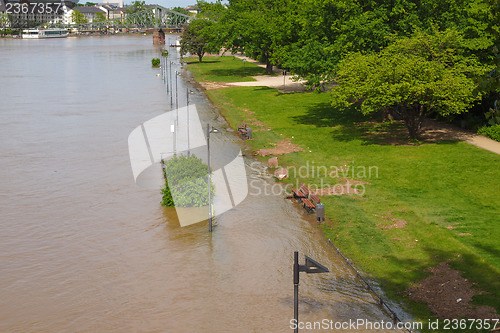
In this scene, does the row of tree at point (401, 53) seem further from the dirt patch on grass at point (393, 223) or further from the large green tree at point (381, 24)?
the dirt patch on grass at point (393, 223)

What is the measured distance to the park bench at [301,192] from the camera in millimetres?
26344

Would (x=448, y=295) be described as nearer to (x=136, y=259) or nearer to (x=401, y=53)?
(x=136, y=259)

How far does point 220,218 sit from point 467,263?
10.7 metres

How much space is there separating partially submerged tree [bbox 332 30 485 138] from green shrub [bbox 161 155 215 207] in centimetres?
1385

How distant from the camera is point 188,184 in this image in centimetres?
2569

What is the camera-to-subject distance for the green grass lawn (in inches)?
3059

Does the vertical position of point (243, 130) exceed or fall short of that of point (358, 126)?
it falls short

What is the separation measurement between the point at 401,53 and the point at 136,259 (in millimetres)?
23360

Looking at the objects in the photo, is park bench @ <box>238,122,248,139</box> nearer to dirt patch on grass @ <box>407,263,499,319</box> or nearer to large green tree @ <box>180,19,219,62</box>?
dirt patch on grass @ <box>407,263,499,319</box>

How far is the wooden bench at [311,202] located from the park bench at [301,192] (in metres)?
0.51

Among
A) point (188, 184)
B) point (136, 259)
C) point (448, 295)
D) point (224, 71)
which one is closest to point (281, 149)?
point (188, 184)

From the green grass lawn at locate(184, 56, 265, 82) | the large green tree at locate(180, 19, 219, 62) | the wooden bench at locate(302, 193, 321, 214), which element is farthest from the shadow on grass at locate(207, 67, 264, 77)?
the wooden bench at locate(302, 193, 321, 214)

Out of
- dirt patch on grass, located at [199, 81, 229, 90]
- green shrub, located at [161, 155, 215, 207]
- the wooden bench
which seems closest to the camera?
the wooden bench

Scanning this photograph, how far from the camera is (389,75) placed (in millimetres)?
34062
